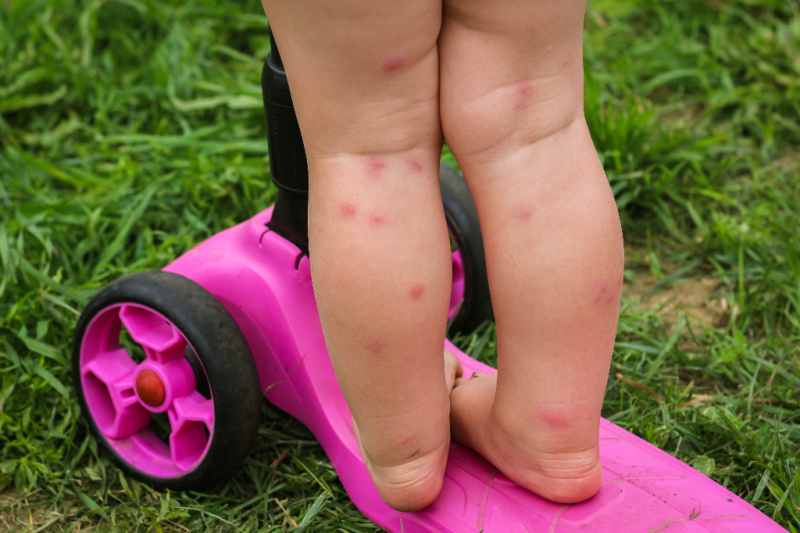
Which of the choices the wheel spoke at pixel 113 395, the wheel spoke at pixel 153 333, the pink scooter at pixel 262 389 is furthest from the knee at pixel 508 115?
the wheel spoke at pixel 113 395

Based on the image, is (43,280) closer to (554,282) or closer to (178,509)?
(178,509)

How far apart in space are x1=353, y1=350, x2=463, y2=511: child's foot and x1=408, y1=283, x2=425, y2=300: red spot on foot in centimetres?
18

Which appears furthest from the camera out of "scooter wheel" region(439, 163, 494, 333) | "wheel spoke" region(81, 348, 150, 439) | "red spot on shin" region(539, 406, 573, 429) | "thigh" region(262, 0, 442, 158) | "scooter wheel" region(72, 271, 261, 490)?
"scooter wheel" region(439, 163, 494, 333)

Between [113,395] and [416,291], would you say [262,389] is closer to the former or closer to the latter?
[113,395]

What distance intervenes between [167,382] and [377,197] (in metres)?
0.48

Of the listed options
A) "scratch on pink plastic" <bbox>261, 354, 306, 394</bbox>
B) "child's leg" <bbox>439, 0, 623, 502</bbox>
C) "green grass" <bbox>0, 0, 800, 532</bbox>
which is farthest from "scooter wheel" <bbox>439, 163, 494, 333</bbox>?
"child's leg" <bbox>439, 0, 623, 502</bbox>

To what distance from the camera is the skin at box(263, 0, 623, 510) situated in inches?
31.7

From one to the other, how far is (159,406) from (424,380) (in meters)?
0.46

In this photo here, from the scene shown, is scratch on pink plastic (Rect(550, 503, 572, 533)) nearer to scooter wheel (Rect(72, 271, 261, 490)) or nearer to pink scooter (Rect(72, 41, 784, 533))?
pink scooter (Rect(72, 41, 784, 533))

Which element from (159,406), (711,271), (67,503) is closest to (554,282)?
(159,406)

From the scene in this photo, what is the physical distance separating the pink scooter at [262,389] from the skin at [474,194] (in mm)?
130

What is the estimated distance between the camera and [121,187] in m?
1.73

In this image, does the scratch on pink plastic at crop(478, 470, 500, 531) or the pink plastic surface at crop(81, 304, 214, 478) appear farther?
the pink plastic surface at crop(81, 304, 214, 478)

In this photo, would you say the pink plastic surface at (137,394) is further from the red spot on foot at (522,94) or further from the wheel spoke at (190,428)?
the red spot on foot at (522,94)
